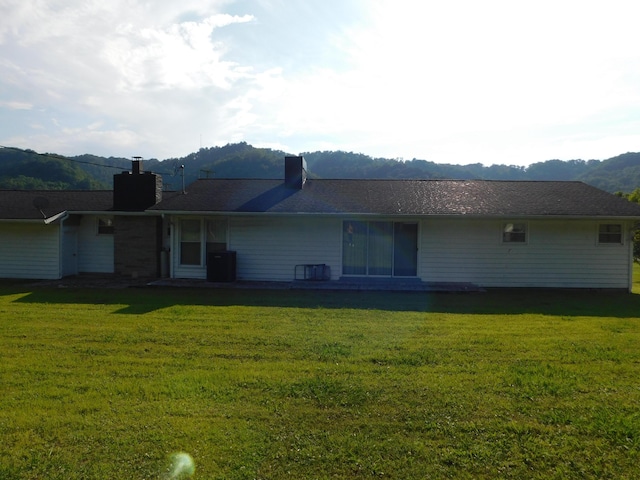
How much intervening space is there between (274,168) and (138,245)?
2533 centimetres

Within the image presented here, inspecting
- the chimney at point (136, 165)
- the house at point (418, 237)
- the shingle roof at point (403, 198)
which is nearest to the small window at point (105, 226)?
the chimney at point (136, 165)

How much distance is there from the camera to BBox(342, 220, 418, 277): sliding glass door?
14.4m

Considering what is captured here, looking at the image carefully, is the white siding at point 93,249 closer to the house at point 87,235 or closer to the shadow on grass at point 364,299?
the house at point 87,235

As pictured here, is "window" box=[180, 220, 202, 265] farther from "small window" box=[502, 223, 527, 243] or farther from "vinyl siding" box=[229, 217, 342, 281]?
"small window" box=[502, 223, 527, 243]

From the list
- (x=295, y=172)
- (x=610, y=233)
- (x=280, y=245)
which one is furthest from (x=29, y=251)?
(x=610, y=233)

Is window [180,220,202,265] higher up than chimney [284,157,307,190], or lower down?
lower down

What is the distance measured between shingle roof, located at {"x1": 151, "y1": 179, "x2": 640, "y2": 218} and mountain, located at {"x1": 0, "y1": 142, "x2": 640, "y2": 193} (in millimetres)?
17060

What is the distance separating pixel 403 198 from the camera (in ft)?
50.3

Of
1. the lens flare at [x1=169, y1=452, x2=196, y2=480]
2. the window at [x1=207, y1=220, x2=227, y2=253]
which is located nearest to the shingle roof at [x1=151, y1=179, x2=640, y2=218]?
the window at [x1=207, y1=220, x2=227, y2=253]

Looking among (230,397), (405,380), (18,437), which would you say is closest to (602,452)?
(405,380)

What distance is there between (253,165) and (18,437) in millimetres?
38051

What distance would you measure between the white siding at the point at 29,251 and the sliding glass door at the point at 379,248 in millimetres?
9532

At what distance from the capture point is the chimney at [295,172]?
55.3ft

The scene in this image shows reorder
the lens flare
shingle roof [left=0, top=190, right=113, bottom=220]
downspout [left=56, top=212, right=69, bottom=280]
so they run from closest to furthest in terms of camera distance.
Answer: the lens flare
downspout [left=56, top=212, right=69, bottom=280]
shingle roof [left=0, top=190, right=113, bottom=220]
